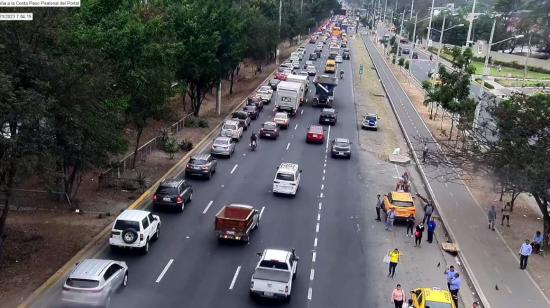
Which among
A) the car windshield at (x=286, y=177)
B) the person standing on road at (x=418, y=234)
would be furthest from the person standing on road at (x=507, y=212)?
the car windshield at (x=286, y=177)

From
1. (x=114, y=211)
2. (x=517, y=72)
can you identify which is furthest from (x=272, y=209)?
(x=517, y=72)

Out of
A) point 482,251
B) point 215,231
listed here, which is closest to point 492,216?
point 482,251

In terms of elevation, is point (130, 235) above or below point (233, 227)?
above

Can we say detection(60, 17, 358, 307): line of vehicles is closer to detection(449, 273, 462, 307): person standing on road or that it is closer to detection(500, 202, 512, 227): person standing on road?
detection(449, 273, 462, 307): person standing on road

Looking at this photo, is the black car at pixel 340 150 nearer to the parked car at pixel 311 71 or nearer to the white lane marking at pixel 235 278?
the white lane marking at pixel 235 278

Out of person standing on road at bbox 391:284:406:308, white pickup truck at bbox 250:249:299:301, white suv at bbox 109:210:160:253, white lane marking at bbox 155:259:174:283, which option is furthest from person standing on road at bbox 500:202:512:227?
white suv at bbox 109:210:160:253

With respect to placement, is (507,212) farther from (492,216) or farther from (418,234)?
(418,234)

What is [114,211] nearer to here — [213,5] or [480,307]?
[480,307]
